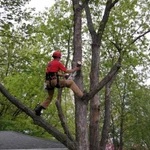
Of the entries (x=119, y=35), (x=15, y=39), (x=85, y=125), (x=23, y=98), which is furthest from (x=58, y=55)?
(x=23, y=98)

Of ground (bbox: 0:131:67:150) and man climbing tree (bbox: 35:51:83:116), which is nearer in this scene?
man climbing tree (bbox: 35:51:83:116)

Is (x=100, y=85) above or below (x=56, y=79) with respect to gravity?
below

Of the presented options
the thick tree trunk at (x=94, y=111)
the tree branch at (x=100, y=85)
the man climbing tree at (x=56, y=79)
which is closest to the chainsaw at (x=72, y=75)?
the man climbing tree at (x=56, y=79)

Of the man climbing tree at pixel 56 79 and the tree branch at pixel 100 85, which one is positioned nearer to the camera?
the tree branch at pixel 100 85

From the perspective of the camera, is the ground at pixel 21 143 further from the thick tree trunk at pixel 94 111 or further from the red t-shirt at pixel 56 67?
the red t-shirt at pixel 56 67

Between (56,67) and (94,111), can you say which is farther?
(94,111)

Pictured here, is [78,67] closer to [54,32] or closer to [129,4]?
[129,4]

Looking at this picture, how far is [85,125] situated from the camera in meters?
6.48

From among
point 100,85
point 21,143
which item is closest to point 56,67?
point 100,85

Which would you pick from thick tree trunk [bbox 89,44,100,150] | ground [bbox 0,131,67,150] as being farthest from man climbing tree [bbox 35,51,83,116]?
ground [bbox 0,131,67,150]

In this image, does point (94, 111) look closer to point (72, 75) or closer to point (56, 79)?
point (72, 75)

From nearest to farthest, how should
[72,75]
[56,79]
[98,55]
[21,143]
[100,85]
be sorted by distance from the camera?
1. [100,85]
2. [56,79]
3. [72,75]
4. [98,55]
5. [21,143]

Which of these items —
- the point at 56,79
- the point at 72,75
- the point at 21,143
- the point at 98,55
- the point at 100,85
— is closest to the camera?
the point at 100,85

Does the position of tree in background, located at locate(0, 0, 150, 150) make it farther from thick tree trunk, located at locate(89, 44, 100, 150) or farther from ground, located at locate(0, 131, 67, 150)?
ground, located at locate(0, 131, 67, 150)
